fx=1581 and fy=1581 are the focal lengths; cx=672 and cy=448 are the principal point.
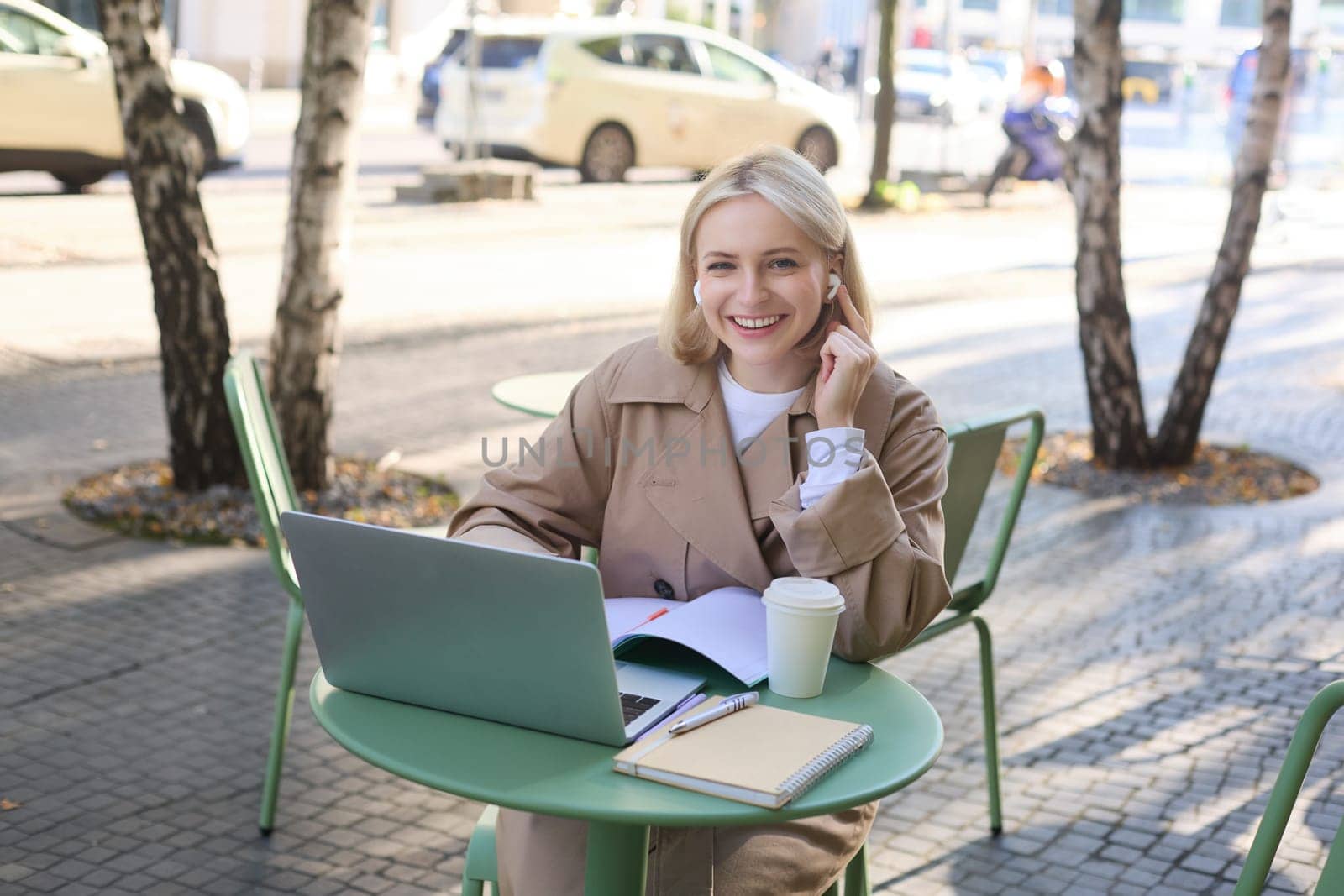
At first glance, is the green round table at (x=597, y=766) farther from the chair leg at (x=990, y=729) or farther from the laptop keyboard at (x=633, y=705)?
the chair leg at (x=990, y=729)

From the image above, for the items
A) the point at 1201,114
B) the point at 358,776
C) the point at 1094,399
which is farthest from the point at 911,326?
the point at 1201,114

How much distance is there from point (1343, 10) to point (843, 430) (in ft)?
208

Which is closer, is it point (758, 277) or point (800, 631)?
point (800, 631)

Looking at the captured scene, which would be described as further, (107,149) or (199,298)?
(107,149)

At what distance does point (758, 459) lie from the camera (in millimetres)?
2789

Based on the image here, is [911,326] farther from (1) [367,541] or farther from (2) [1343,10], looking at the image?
(2) [1343,10]

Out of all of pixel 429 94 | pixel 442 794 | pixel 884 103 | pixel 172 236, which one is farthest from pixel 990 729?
pixel 429 94

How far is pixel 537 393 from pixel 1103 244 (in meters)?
3.54

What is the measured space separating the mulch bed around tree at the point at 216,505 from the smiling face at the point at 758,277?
3.30 metres

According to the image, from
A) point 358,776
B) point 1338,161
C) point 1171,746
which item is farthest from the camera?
point 1338,161

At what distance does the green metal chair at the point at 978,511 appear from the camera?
3.54 metres

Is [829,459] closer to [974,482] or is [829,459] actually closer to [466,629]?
[466,629]

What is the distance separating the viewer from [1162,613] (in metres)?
5.62

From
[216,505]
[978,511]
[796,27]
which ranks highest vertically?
[796,27]
